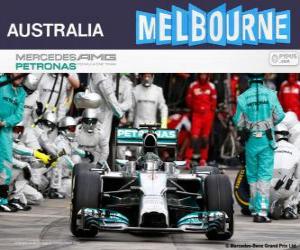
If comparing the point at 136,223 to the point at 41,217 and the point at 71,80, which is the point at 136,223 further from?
the point at 71,80

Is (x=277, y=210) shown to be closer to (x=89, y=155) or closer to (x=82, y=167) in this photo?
(x=82, y=167)

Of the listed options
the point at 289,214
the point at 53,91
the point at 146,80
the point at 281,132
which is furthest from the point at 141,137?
the point at 146,80

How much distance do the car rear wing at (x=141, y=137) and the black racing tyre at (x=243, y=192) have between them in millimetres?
2561

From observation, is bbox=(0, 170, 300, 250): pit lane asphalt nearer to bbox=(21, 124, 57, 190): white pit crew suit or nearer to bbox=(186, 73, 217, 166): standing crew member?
bbox=(21, 124, 57, 190): white pit crew suit

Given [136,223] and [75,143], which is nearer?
[136,223]

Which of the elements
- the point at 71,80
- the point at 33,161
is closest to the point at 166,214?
the point at 33,161

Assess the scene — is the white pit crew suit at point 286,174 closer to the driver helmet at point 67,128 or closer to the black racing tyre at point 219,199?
the black racing tyre at point 219,199

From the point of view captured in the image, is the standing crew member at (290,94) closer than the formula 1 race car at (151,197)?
No

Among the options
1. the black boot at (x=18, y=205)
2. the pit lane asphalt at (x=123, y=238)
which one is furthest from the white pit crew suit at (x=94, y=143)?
the pit lane asphalt at (x=123, y=238)

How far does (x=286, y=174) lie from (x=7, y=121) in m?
3.74

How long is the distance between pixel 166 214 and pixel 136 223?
3.63 ft

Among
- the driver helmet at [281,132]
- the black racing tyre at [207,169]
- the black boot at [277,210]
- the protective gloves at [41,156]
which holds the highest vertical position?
the driver helmet at [281,132]

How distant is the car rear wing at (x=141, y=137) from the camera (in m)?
15.7

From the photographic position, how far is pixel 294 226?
16.4 metres
